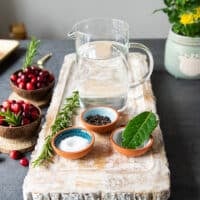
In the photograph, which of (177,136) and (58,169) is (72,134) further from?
(177,136)

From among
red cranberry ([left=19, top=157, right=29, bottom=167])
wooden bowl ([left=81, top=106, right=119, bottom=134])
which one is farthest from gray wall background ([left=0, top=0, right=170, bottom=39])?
red cranberry ([left=19, top=157, right=29, bottom=167])

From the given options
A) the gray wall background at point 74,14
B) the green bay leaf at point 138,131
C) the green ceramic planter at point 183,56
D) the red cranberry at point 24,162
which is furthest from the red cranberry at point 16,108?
the gray wall background at point 74,14

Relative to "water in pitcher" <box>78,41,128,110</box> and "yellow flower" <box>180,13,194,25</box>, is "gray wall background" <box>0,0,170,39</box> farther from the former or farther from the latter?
"water in pitcher" <box>78,41,128,110</box>

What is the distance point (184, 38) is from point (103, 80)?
26cm

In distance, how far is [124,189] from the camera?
26.5 inches

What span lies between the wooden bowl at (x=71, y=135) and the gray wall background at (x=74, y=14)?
1140 millimetres

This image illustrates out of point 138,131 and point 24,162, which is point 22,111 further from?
point 138,131

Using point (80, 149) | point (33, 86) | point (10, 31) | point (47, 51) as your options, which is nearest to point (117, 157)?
point (80, 149)

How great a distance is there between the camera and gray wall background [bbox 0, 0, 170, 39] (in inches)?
71.9

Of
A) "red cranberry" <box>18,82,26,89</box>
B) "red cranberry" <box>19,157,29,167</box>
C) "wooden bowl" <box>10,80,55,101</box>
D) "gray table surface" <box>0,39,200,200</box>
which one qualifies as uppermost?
"red cranberry" <box>18,82,26,89</box>

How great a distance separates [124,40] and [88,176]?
37 cm

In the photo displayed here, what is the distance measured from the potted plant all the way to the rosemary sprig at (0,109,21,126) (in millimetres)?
444

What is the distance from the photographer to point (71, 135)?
2.57 feet

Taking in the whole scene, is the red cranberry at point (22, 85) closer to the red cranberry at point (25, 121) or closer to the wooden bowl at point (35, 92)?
the wooden bowl at point (35, 92)
